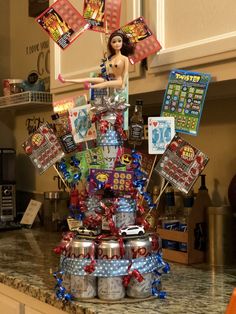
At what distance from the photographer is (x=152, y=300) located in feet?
3.95

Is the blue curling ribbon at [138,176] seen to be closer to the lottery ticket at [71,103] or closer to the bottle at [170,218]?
the lottery ticket at [71,103]

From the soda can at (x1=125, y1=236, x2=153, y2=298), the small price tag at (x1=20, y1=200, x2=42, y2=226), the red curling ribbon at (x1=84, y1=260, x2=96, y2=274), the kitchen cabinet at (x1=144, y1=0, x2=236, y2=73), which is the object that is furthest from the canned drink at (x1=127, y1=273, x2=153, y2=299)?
the small price tag at (x1=20, y1=200, x2=42, y2=226)

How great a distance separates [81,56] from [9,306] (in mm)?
889

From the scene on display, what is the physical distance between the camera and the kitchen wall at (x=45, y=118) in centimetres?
176

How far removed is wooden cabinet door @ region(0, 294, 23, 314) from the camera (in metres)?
1.47

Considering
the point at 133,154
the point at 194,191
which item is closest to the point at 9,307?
the point at 133,154

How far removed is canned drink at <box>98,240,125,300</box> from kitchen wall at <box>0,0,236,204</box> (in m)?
0.70

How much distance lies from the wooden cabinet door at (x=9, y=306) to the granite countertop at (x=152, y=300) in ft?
0.20

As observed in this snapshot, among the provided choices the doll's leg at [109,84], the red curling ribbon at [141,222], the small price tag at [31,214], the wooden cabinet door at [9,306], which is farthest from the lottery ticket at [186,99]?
the small price tag at [31,214]

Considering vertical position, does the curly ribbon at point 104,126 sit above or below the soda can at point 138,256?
above

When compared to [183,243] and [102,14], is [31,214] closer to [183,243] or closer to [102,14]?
[183,243]

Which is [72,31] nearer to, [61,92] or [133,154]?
[133,154]

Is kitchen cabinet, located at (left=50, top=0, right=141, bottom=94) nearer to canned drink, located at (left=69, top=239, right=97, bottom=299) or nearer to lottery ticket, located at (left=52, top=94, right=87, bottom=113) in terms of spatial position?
lottery ticket, located at (left=52, top=94, right=87, bottom=113)

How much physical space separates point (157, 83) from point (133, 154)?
31cm
